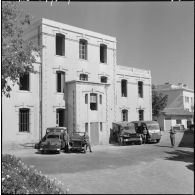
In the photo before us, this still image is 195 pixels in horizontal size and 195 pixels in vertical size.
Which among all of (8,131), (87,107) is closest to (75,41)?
(87,107)

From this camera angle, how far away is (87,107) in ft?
91.8

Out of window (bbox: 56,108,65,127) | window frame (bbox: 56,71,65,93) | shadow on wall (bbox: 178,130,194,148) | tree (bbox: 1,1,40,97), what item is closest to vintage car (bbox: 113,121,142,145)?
window (bbox: 56,108,65,127)

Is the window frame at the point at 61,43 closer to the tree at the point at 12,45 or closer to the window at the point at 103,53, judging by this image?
the window at the point at 103,53

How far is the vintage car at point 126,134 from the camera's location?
27.8 m

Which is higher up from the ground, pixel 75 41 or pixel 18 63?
pixel 75 41

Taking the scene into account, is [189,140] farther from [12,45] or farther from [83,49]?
[83,49]

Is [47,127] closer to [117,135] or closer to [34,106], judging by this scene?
[34,106]

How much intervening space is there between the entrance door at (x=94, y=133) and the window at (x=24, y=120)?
610 centimetres

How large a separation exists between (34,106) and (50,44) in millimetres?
6037

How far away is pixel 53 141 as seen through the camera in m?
21.8

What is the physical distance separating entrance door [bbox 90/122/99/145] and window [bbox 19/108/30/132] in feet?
20.0

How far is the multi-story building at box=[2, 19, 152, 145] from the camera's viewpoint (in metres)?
25.4

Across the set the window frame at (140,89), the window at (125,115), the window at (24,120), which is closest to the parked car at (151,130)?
the window at (125,115)

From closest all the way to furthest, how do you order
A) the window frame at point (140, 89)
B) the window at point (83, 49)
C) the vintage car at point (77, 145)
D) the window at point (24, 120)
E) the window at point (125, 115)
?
the vintage car at point (77, 145) < the window at point (24, 120) < the window at point (83, 49) < the window at point (125, 115) < the window frame at point (140, 89)
